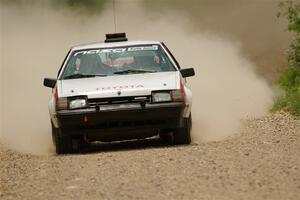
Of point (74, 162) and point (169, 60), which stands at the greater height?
point (169, 60)

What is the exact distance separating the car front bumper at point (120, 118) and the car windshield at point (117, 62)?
971mm

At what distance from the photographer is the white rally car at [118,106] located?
11078 mm

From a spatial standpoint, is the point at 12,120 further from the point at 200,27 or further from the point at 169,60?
the point at 200,27

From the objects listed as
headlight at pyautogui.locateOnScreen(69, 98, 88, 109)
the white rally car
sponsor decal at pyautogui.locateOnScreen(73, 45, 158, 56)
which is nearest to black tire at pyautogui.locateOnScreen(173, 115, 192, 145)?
the white rally car

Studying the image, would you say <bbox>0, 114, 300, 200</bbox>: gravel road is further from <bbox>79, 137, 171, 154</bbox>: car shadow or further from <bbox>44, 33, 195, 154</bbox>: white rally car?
<bbox>79, 137, 171, 154</bbox>: car shadow

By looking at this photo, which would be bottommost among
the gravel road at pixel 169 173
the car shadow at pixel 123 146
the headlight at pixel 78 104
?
the car shadow at pixel 123 146

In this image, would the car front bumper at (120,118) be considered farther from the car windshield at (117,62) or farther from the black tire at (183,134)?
the car windshield at (117,62)

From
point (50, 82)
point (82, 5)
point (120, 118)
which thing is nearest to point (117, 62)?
point (50, 82)

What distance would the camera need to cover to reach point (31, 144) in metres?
13.4

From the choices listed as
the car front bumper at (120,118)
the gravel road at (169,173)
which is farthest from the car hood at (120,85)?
the gravel road at (169,173)

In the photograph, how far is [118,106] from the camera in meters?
11.1

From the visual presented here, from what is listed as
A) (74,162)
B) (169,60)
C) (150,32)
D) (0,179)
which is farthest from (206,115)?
(150,32)

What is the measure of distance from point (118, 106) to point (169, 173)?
2.49 m

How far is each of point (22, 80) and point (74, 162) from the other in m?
11.3
